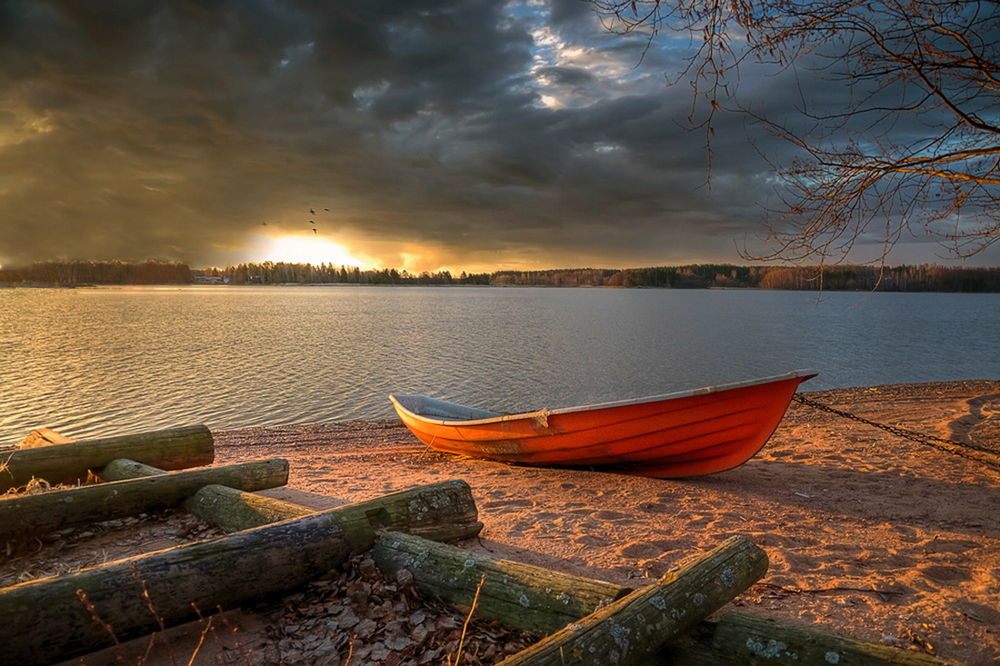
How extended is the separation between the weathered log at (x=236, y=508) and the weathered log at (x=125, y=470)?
1.01 m

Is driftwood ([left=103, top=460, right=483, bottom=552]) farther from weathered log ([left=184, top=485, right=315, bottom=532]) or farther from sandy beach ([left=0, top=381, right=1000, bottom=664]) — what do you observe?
sandy beach ([left=0, top=381, right=1000, bottom=664])

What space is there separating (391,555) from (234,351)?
2787 cm

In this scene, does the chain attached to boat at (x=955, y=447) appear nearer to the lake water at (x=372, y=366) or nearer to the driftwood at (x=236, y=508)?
the lake water at (x=372, y=366)

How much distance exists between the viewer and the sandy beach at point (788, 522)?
3.86 metres

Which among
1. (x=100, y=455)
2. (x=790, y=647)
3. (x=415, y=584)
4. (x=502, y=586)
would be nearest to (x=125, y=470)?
(x=100, y=455)

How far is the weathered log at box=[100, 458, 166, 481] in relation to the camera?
18.1ft

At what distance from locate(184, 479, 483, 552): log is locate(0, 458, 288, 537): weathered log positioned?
0.23 m

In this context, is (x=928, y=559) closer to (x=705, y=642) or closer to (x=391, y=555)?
(x=705, y=642)

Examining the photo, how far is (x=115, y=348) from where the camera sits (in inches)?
1112

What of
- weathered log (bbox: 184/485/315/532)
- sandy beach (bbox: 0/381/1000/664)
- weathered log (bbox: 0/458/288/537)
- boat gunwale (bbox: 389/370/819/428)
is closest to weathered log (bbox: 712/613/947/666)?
sandy beach (bbox: 0/381/1000/664)

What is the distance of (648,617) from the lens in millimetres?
2504

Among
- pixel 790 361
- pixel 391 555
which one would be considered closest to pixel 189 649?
pixel 391 555

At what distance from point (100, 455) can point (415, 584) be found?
4.83 meters

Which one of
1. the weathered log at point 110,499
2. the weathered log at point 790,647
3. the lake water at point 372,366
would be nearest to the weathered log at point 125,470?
the weathered log at point 110,499
